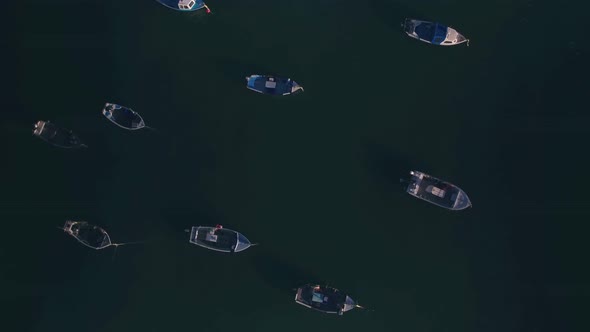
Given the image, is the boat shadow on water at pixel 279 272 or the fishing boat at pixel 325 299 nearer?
the fishing boat at pixel 325 299

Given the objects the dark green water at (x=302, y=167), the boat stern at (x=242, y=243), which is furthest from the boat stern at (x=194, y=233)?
the boat stern at (x=242, y=243)

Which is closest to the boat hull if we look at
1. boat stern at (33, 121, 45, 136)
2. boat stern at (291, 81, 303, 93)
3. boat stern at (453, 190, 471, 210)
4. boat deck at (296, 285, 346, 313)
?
boat stern at (291, 81, 303, 93)

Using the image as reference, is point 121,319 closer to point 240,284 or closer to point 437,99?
point 240,284

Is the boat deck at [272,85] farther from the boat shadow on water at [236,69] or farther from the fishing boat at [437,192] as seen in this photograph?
the fishing boat at [437,192]

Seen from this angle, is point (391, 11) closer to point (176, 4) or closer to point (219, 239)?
point (176, 4)

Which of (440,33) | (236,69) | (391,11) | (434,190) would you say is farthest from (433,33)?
(236,69)

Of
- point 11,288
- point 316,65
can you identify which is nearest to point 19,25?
point 11,288
